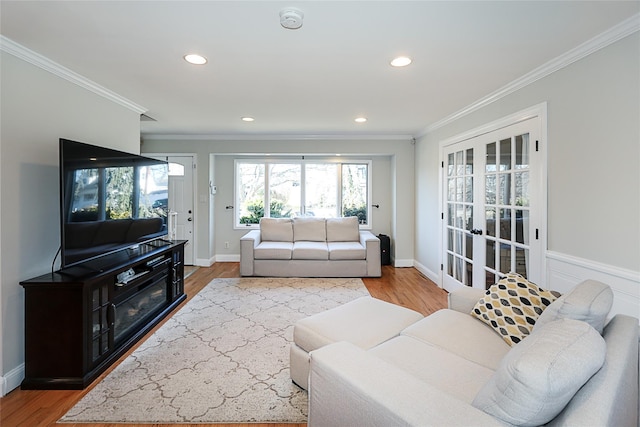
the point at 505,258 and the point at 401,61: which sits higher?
the point at 401,61

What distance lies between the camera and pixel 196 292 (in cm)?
392

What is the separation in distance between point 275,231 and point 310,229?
0.61m

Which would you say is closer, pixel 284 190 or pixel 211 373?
pixel 211 373

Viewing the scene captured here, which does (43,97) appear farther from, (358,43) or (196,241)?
(196,241)

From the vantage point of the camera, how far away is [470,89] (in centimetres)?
287

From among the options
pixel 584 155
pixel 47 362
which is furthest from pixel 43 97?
pixel 584 155

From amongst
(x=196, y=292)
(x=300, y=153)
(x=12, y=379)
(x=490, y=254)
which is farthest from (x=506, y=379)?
(x=300, y=153)

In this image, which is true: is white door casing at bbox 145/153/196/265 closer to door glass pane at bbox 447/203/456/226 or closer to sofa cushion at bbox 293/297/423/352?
sofa cushion at bbox 293/297/423/352

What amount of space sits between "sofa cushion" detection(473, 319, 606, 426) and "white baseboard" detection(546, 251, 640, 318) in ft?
3.93

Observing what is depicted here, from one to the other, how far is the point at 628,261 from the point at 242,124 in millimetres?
4306

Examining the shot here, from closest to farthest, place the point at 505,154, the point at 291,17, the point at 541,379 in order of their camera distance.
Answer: the point at 541,379
the point at 291,17
the point at 505,154

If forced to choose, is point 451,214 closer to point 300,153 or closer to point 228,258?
point 300,153

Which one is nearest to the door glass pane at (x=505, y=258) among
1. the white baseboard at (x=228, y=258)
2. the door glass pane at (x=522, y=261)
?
the door glass pane at (x=522, y=261)

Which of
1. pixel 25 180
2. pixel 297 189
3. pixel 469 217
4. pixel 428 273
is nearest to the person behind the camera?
pixel 25 180
